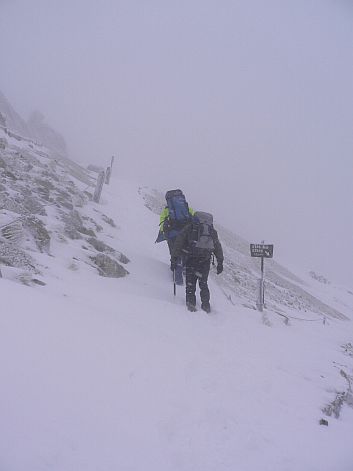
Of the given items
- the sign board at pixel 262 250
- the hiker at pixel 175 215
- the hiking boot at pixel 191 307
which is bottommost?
the hiking boot at pixel 191 307

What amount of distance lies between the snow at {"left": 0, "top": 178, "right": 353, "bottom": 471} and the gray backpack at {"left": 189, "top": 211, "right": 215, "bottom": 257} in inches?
76.1

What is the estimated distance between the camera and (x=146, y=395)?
3.61m

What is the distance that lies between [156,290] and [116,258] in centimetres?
209

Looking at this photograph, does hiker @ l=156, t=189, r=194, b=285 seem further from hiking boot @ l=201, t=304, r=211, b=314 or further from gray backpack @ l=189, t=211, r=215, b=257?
hiking boot @ l=201, t=304, r=211, b=314

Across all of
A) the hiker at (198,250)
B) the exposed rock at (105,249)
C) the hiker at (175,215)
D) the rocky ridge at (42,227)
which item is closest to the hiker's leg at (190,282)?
the hiker at (198,250)

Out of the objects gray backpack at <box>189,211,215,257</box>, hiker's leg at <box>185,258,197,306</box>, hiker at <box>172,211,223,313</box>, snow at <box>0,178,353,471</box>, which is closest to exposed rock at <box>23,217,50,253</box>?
snow at <box>0,178,353,471</box>

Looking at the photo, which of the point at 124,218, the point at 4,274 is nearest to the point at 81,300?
the point at 4,274

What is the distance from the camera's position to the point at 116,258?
1051cm

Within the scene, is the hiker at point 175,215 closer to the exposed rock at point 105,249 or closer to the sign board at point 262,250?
the exposed rock at point 105,249

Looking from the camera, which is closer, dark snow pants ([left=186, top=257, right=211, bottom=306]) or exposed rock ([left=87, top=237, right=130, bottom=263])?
dark snow pants ([left=186, top=257, right=211, bottom=306])

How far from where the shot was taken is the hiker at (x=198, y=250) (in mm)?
7859

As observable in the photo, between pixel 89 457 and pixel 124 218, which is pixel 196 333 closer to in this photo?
pixel 89 457

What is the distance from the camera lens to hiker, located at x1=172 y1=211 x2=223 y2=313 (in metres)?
7.86

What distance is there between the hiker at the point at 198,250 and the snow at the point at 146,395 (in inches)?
61.6
